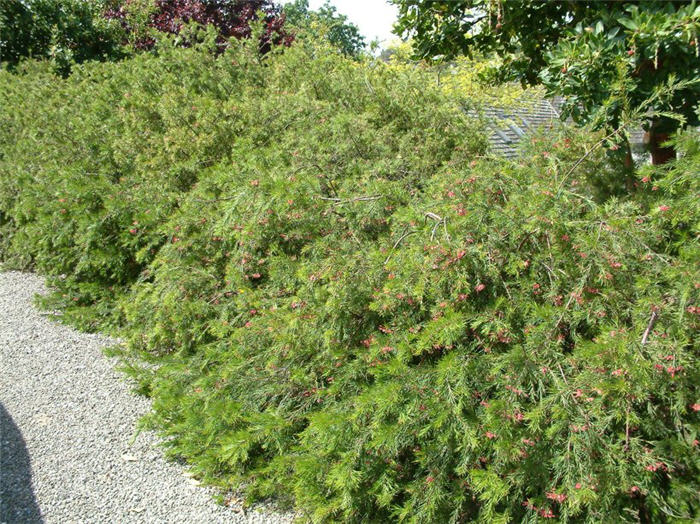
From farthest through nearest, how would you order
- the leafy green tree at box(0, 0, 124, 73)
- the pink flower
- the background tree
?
the background tree → the leafy green tree at box(0, 0, 124, 73) → the pink flower

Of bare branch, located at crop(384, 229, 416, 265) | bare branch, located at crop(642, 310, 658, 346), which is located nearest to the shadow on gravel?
bare branch, located at crop(384, 229, 416, 265)

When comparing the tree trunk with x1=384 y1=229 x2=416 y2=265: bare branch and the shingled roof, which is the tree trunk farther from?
x1=384 y1=229 x2=416 y2=265: bare branch

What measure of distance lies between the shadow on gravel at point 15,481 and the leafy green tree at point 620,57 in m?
3.96

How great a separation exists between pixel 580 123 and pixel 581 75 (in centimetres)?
37

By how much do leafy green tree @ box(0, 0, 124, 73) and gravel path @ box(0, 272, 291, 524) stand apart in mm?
7973

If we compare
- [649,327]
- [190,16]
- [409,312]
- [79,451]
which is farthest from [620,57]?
[190,16]

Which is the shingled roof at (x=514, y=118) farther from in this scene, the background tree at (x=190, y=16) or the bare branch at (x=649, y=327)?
the background tree at (x=190, y=16)

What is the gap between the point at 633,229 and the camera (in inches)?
110

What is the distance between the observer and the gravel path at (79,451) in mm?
3248

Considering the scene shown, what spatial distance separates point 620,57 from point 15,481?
14.2 ft

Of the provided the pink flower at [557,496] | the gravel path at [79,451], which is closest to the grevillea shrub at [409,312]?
the pink flower at [557,496]

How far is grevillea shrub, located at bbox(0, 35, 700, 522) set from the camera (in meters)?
2.50

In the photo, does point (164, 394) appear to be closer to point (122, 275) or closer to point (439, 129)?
point (122, 275)

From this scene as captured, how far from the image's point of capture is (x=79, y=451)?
3.77 m
